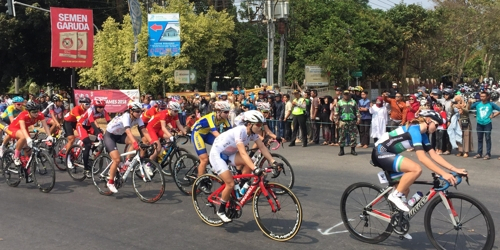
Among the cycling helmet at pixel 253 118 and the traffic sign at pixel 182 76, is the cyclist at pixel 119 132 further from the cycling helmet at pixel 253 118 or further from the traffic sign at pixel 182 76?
the traffic sign at pixel 182 76

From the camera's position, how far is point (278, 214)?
694cm

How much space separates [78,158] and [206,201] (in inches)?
205

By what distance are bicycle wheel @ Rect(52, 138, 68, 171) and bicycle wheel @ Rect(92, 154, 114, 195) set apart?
2539mm

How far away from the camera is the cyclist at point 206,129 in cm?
950

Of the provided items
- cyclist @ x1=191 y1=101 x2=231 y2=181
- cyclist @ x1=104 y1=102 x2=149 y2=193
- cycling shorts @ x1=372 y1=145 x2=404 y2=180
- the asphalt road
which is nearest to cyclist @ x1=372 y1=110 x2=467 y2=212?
cycling shorts @ x1=372 y1=145 x2=404 y2=180

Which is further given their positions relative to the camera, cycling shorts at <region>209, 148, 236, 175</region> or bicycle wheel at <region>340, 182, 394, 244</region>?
cycling shorts at <region>209, 148, 236, 175</region>

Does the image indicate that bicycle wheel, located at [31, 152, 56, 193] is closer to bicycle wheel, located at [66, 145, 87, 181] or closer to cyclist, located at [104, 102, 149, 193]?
bicycle wheel, located at [66, 145, 87, 181]

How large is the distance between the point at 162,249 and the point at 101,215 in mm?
2259

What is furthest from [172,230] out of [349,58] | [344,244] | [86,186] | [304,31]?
[304,31]

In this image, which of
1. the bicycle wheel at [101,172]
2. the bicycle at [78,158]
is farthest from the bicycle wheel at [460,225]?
the bicycle at [78,158]

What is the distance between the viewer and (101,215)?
8492 mm

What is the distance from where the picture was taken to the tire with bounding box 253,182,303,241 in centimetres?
666

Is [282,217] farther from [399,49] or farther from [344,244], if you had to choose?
[399,49]

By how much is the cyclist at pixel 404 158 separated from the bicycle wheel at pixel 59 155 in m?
8.62
